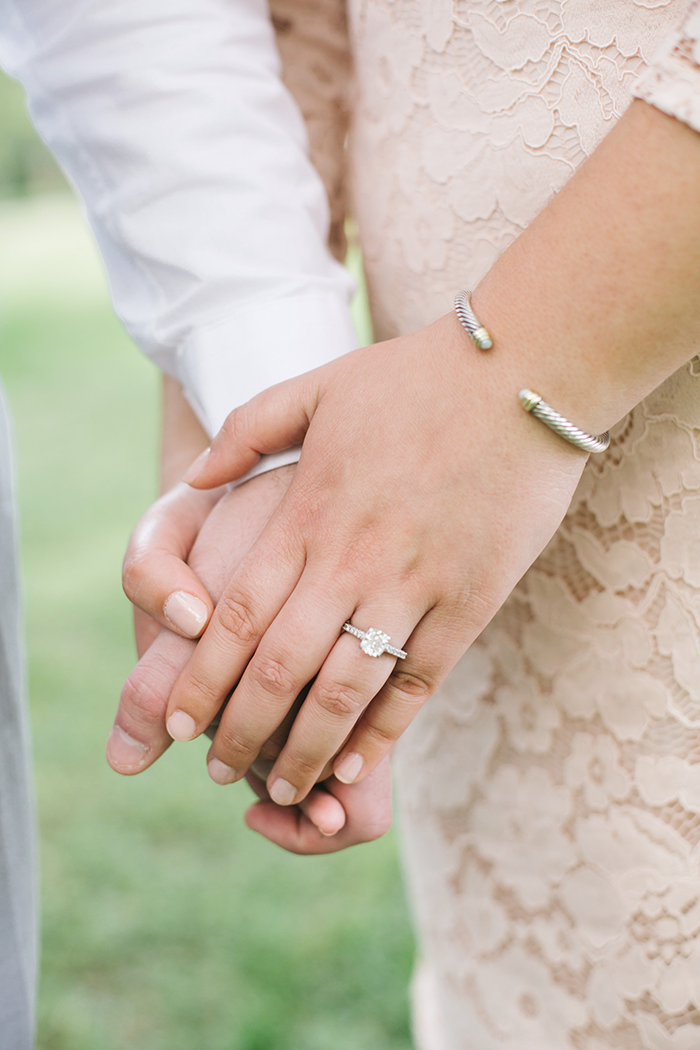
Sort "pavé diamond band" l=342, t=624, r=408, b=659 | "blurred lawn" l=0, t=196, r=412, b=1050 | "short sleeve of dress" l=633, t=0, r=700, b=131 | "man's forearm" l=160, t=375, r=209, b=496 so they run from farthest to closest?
"blurred lawn" l=0, t=196, r=412, b=1050 < "man's forearm" l=160, t=375, r=209, b=496 < "pavé diamond band" l=342, t=624, r=408, b=659 < "short sleeve of dress" l=633, t=0, r=700, b=131

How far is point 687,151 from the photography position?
564 millimetres

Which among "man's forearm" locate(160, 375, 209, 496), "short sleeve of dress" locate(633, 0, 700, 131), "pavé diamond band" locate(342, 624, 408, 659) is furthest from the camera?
"man's forearm" locate(160, 375, 209, 496)

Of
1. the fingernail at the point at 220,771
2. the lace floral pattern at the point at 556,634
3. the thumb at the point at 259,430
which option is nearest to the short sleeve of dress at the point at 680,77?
the lace floral pattern at the point at 556,634

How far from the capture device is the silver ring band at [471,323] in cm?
64

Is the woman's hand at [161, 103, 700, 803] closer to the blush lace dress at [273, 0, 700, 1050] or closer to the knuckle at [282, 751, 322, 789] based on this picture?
the knuckle at [282, 751, 322, 789]

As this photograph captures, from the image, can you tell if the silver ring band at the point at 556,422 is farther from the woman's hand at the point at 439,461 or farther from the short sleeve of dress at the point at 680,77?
the short sleeve of dress at the point at 680,77

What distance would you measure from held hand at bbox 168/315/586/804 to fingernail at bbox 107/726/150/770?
0.08 metres

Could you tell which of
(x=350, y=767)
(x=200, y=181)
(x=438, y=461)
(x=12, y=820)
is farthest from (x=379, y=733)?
(x=200, y=181)

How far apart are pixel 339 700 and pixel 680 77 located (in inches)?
20.6

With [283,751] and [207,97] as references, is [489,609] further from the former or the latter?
[207,97]

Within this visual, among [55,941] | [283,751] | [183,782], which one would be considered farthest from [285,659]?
[183,782]

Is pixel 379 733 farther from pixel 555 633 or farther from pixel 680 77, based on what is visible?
pixel 680 77

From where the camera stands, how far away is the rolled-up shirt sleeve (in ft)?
3.00

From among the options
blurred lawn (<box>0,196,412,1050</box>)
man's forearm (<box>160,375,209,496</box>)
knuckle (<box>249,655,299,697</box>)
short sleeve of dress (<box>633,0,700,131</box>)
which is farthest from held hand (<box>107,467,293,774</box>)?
blurred lawn (<box>0,196,412,1050</box>)
